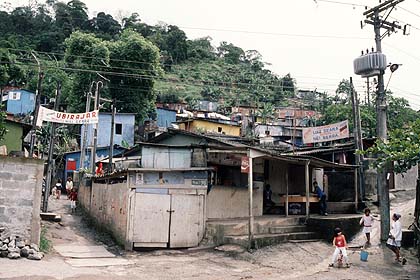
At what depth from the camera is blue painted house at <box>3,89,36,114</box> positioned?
48.8 metres

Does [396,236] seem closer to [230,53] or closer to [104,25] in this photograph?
[104,25]

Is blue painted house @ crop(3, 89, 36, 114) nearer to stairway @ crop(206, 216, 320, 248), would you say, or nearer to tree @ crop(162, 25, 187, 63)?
tree @ crop(162, 25, 187, 63)

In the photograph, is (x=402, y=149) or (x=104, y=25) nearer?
(x=402, y=149)

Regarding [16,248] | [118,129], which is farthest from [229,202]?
[118,129]

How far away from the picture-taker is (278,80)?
83938mm

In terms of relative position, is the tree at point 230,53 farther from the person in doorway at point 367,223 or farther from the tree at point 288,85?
the person in doorway at point 367,223

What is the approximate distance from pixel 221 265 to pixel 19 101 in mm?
44141

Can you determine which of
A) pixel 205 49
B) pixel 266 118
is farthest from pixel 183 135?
pixel 205 49

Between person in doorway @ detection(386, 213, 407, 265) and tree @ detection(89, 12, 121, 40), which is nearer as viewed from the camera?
person in doorway @ detection(386, 213, 407, 265)

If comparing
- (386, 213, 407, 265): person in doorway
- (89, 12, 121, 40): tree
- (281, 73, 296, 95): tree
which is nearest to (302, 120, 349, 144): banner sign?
(386, 213, 407, 265): person in doorway

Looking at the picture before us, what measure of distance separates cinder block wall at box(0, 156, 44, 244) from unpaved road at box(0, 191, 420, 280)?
1.10 meters

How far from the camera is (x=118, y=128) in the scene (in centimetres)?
4100

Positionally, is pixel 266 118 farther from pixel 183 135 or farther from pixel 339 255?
pixel 339 255

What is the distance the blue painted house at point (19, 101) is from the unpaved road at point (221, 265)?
3741cm
